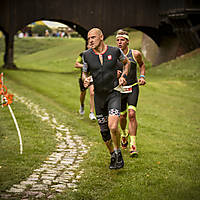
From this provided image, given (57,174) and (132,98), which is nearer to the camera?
(57,174)

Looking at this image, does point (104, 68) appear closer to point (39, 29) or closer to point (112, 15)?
point (112, 15)

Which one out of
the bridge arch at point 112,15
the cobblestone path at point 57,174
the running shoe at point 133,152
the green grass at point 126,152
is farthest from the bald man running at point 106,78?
the bridge arch at point 112,15

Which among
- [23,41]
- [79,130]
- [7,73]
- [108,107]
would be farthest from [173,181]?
[23,41]

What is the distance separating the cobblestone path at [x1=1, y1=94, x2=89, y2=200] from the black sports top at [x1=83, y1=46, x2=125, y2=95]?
1547 mm

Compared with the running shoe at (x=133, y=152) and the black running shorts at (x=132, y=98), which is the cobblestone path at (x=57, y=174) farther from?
the black running shorts at (x=132, y=98)

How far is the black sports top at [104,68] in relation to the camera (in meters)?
6.63

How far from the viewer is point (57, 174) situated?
666 centimetres

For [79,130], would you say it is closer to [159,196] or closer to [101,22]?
[159,196]

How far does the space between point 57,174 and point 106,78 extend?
1.82 meters

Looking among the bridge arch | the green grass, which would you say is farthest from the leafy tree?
the green grass

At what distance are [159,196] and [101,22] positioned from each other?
29.2m

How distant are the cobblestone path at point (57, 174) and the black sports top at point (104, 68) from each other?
1.55 m

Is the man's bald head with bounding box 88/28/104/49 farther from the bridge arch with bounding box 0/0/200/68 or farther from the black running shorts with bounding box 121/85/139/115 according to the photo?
the bridge arch with bounding box 0/0/200/68

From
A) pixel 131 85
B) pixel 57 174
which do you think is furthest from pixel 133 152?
pixel 57 174
